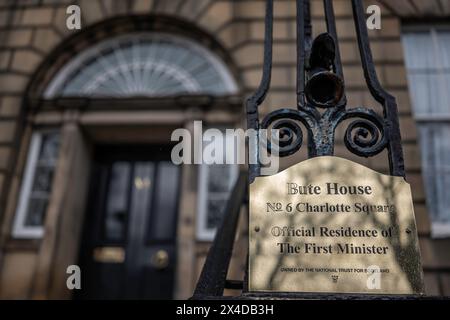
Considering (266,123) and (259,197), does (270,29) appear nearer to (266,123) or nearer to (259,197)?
(266,123)

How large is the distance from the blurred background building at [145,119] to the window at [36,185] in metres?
0.02

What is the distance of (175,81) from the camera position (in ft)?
19.4

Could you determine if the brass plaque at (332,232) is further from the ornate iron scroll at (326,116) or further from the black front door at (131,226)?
the black front door at (131,226)

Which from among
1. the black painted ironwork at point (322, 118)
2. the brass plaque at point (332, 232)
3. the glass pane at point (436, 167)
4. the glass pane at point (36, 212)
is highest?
the glass pane at point (436, 167)

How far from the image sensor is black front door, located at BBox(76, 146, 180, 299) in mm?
5078

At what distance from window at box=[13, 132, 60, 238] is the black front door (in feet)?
1.95

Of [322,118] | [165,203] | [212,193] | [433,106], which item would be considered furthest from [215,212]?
[322,118]

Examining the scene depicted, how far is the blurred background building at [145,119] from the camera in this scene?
4973mm

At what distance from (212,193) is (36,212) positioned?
2430mm

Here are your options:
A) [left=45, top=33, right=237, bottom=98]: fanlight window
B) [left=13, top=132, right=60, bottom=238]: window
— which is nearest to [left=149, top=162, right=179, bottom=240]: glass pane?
[left=45, top=33, right=237, bottom=98]: fanlight window

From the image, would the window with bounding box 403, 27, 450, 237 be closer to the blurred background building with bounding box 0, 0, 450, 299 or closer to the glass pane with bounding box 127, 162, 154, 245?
the blurred background building with bounding box 0, 0, 450, 299

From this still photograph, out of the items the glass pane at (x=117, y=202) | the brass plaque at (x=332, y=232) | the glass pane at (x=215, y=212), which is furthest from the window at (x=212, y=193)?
the brass plaque at (x=332, y=232)

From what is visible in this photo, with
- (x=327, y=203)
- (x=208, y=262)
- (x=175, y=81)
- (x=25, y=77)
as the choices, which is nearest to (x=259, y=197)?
(x=327, y=203)
